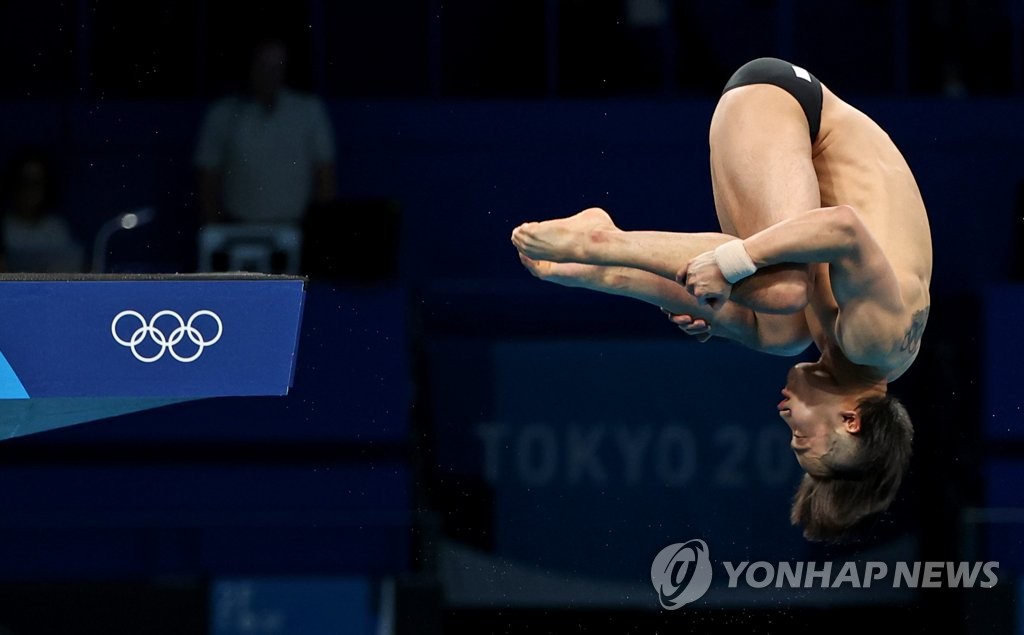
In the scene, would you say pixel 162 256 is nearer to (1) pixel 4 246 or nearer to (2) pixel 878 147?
(1) pixel 4 246

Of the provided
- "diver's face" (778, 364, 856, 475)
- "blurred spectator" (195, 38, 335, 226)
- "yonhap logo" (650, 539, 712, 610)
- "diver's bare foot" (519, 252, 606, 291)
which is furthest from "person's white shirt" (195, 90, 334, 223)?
"diver's face" (778, 364, 856, 475)

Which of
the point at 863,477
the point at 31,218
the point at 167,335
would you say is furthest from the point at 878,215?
the point at 31,218

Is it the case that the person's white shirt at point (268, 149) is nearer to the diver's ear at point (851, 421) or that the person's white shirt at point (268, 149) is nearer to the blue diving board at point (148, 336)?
the blue diving board at point (148, 336)

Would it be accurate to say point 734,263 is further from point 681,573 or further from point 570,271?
point 681,573

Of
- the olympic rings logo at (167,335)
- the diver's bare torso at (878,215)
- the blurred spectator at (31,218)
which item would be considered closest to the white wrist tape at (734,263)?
the diver's bare torso at (878,215)

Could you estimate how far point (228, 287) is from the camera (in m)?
4.05

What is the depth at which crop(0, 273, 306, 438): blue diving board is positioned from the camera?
13.1 ft

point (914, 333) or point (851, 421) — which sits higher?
point (914, 333)

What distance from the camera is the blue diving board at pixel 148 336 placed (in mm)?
3990

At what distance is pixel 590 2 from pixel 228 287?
12.9 ft

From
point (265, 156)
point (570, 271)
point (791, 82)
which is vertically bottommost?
point (570, 271)

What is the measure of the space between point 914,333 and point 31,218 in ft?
14.5

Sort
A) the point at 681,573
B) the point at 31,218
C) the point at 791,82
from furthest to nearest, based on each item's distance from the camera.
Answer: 1. the point at 31,218
2. the point at 681,573
3. the point at 791,82

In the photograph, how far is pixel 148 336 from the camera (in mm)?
4051
